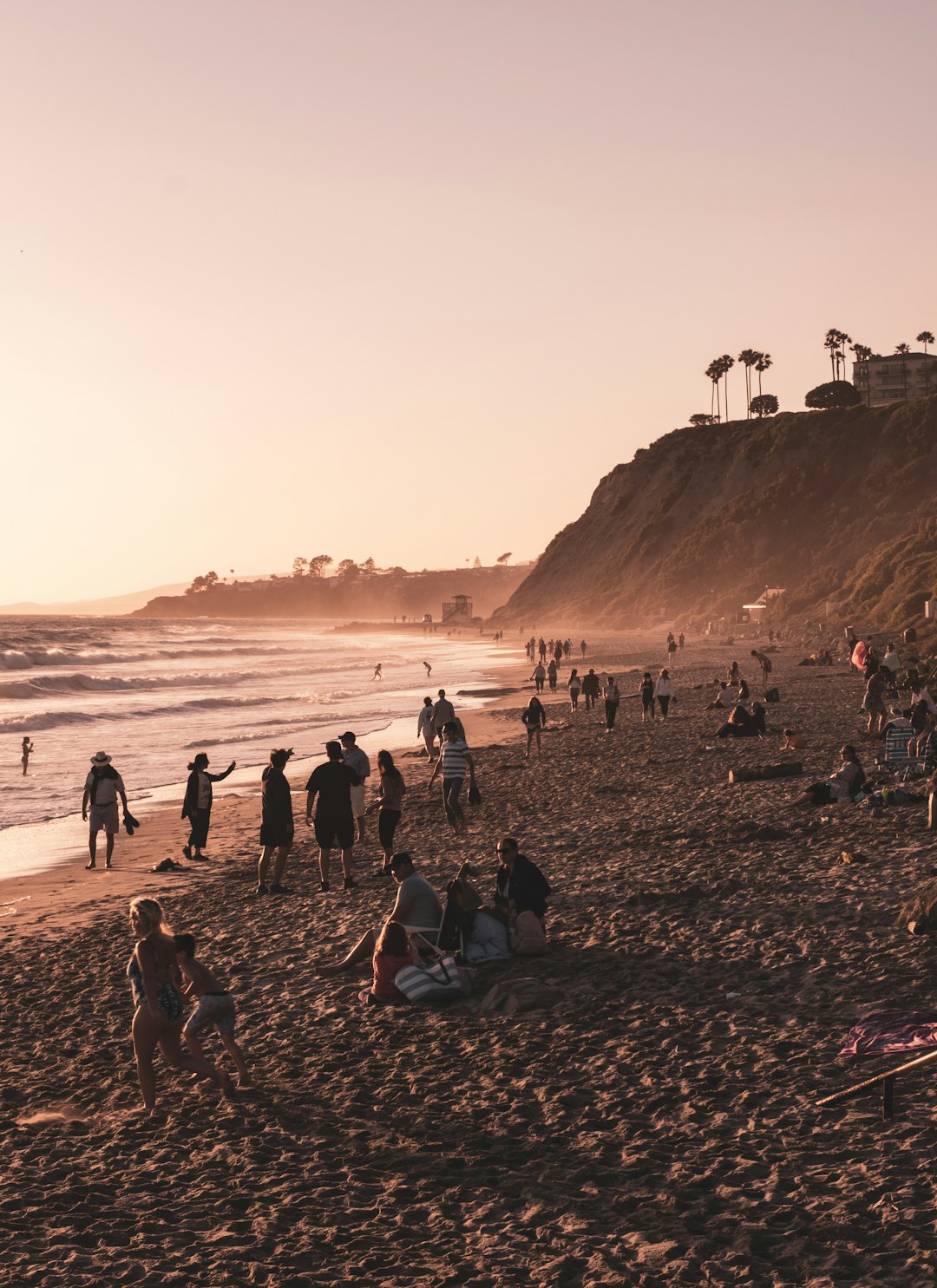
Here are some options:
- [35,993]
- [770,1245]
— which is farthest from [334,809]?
[770,1245]

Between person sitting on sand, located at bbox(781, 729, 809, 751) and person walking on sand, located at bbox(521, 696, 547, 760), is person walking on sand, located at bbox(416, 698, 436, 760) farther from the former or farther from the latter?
person sitting on sand, located at bbox(781, 729, 809, 751)

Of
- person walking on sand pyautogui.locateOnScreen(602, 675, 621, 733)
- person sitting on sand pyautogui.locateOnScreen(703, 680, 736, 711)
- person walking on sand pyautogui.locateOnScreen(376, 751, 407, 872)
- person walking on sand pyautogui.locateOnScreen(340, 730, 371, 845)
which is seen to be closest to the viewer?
person walking on sand pyautogui.locateOnScreen(376, 751, 407, 872)

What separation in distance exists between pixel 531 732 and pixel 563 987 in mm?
16961

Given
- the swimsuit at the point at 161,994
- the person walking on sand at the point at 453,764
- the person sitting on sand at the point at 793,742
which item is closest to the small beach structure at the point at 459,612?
the person sitting on sand at the point at 793,742

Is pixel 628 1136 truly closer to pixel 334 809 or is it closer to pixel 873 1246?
pixel 873 1246

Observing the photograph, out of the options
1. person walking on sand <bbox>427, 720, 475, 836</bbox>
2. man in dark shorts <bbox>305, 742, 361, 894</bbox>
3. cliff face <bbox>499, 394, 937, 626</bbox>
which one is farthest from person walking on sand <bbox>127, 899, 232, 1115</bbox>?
cliff face <bbox>499, 394, 937, 626</bbox>

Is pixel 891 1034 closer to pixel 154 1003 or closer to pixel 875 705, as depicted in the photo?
pixel 154 1003

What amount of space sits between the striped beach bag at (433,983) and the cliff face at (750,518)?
54.4m

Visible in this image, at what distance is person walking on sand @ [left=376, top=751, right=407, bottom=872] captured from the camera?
1403 centimetres

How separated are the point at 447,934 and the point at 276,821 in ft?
13.0

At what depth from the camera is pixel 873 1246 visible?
525 cm

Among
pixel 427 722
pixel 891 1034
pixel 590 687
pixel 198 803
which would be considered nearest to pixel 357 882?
pixel 198 803

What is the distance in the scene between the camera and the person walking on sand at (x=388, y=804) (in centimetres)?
1403

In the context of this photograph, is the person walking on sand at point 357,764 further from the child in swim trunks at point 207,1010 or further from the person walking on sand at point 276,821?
the child in swim trunks at point 207,1010
